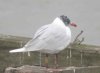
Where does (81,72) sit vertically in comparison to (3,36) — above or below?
below

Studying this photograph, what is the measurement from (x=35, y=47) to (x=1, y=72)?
3.27 feet

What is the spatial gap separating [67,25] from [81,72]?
0.51m

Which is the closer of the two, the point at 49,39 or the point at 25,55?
the point at 49,39

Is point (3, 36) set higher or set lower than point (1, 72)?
higher

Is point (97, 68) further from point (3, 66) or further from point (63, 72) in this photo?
point (3, 66)

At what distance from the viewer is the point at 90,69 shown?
19.0ft

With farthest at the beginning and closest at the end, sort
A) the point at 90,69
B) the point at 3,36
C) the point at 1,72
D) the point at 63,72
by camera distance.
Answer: the point at 3,36, the point at 1,72, the point at 90,69, the point at 63,72

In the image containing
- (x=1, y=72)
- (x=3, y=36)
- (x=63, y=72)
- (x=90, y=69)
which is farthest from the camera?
(x=3, y=36)

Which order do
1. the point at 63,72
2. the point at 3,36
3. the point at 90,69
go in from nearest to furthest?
the point at 63,72, the point at 90,69, the point at 3,36

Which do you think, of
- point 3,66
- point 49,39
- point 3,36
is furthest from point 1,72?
point 49,39

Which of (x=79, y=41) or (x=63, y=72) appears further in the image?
(x=79, y=41)

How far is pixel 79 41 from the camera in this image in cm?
698

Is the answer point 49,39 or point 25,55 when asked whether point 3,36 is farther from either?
point 49,39

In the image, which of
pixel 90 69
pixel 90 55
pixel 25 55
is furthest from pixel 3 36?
pixel 90 69
